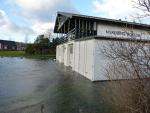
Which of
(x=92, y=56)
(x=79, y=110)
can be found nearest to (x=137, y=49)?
(x=79, y=110)

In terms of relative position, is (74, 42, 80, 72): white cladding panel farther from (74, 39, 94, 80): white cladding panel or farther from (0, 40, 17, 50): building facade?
(0, 40, 17, 50): building facade

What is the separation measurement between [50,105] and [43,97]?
4.48 feet

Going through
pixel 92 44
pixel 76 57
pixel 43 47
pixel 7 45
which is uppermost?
pixel 7 45

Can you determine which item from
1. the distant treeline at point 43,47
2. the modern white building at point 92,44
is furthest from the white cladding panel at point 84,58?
the distant treeline at point 43,47

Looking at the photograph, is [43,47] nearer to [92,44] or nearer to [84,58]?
[84,58]

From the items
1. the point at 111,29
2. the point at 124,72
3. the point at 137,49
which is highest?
the point at 111,29

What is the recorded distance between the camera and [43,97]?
9.16 metres

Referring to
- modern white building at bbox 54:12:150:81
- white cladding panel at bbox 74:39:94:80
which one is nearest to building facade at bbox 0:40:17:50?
modern white building at bbox 54:12:150:81

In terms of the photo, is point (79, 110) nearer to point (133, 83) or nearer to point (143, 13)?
point (133, 83)

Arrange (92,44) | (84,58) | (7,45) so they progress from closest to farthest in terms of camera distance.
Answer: (92,44) < (84,58) < (7,45)

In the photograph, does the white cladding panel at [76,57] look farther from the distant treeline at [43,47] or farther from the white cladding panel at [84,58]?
the distant treeline at [43,47]

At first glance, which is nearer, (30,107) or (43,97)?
(30,107)

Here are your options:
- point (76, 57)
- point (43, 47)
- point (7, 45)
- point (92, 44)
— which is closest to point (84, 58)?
point (92, 44)

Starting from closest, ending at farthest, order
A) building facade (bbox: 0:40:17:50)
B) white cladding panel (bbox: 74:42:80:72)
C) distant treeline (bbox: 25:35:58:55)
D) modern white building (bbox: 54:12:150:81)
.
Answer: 1. modern white building (bbox: 54:12:150:81)
2. white cladding panel (bbox: 74:42:80:72)
3. distant treeline (bbox: 25:35:58:55)
4. building facade (bbox: 0:40:17:50)
